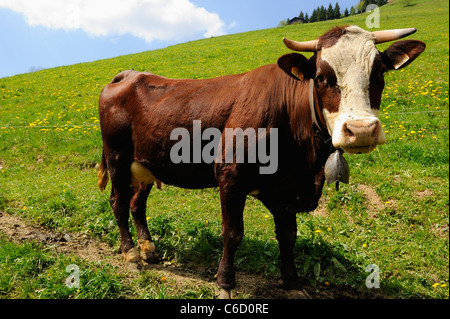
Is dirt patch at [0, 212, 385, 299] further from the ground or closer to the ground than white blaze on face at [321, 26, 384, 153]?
closer to the ground

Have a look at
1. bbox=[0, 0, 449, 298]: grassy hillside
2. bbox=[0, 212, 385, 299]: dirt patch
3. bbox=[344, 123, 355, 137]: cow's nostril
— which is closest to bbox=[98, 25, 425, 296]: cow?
bbox=[344, 123, 355, 137]: cow's nostril

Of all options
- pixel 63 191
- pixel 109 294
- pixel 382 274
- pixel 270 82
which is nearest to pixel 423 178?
pixel 382 274

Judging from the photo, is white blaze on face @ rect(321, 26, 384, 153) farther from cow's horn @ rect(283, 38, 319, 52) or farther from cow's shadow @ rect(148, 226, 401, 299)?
cow's shadow @ rect(148, 226, 401, 299)

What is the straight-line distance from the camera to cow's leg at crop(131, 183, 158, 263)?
4508 mm

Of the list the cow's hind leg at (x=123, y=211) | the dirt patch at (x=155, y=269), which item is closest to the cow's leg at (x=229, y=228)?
the dirt patch at (x=155, y=269)

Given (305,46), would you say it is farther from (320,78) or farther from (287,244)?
(287,244)

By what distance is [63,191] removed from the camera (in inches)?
257

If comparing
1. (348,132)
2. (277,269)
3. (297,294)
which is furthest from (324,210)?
(348,132)

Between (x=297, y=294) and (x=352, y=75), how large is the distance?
8.01 feet

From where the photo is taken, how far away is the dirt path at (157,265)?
3.77 m

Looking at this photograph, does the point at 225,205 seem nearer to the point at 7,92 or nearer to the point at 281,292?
the point at 281,292

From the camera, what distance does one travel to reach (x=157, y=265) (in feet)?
14.6

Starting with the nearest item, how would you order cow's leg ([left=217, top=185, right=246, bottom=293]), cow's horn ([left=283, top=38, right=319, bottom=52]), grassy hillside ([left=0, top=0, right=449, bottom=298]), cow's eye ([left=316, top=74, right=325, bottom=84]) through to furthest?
cow's eye ([left=316, top=74, right=325, bottom=84]), cow's horn ([left=283, top=38, right=319, bottom=52]), cow's leg ([left=217, top=185, right=246, bottom=293]), grassy hillside ([left=0, top=0, right=449, bottom=298])
